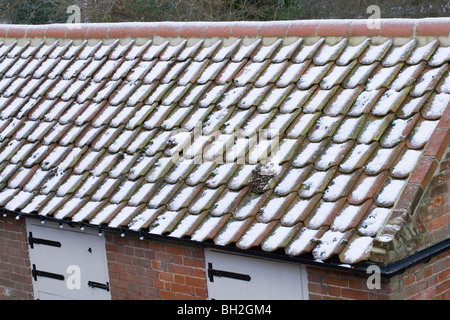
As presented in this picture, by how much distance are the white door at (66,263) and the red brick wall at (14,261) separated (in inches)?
4.2

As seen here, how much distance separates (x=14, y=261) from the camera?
738 centimetres

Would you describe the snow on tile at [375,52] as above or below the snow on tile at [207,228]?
above

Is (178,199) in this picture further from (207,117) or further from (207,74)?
(207,74)

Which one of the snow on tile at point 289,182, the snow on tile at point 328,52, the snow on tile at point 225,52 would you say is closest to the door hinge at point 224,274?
the snow on tile at point 289,182

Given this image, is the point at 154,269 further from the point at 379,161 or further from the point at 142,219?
the point at 379,161

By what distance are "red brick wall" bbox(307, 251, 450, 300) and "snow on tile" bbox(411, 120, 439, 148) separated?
2.77ft

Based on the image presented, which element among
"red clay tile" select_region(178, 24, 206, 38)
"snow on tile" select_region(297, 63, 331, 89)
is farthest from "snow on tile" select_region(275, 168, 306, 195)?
"red clay tile" select_region(178, 24, 206, 38)

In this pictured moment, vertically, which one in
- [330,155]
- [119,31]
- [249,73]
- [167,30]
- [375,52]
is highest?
[119,31]

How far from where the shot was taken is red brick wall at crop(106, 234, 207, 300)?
19.3 feet

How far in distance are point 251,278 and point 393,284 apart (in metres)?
1.19

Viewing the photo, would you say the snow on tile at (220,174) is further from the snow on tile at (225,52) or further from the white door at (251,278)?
the snow on tile at (225,52)

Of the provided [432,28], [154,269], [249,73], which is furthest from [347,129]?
[154,269]

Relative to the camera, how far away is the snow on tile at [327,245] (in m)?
4.71

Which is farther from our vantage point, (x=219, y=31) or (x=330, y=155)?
(x=219, y=31)
